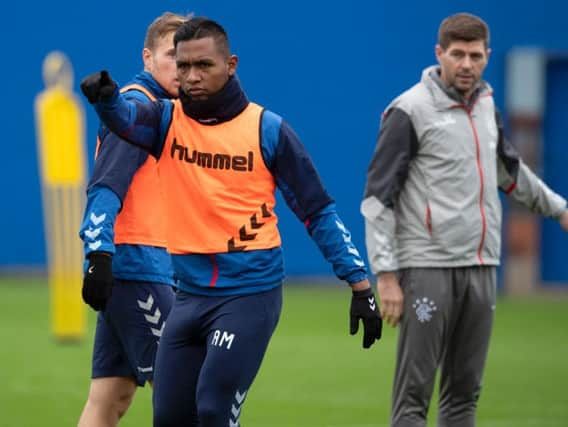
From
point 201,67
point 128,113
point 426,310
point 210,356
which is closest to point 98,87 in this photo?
point 128,113

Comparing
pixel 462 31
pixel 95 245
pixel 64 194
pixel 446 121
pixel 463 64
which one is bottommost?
pixel 64 194

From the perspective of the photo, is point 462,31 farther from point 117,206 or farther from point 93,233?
point 93,233

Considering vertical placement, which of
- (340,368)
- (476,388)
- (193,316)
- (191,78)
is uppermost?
(191,78)

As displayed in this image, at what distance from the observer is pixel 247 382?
572 cm

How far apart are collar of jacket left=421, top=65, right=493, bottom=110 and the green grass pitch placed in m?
2.87

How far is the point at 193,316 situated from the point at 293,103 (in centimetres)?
1308

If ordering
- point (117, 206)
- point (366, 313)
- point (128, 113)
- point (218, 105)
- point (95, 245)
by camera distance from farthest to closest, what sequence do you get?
point (117, 206) → point (95, 245) → point (366, 313) → point (218, 105) → point (128, 113)

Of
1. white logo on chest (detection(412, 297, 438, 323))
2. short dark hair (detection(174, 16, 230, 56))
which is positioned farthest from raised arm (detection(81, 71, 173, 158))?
white logo on chest (detection(412, 297, 438, 323))

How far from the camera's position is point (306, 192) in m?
5.78

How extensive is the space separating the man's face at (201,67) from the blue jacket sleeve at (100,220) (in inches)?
26.9

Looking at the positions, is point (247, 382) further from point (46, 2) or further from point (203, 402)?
point (46, 2)

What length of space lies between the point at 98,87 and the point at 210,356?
4.00 ft

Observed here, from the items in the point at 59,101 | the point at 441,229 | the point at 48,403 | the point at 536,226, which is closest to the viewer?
the point at 441,229

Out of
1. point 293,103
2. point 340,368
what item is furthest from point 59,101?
point 293,103
